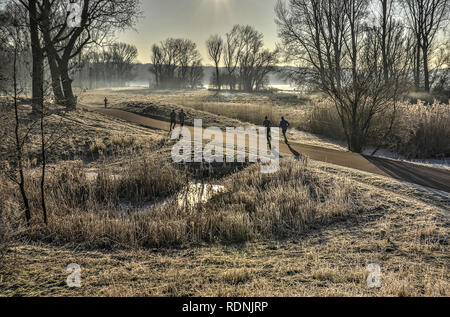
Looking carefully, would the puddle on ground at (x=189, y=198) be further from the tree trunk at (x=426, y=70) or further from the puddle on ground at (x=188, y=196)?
the tree trunk at (x=426, y=70)

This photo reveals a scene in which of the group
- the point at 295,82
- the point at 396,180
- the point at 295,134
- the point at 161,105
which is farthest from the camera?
the point at 161,105

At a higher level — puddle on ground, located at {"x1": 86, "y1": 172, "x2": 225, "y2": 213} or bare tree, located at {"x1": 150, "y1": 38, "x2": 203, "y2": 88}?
bare tree, located at {"x1": 150, "y1": 38, "x2": 203, "y2": 88}

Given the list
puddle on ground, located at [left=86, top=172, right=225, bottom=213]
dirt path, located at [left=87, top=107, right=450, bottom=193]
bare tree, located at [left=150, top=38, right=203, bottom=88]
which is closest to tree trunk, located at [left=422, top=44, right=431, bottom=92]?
dirt path, located at [left=87, top=107, right=450, bottom=193]

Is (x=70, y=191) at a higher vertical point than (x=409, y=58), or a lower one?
lower

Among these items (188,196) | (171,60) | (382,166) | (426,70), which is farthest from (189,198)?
(171,60)

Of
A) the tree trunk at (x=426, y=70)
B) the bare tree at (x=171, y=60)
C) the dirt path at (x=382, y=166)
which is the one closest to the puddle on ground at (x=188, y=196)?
the dirt path at (x=382, y=166)

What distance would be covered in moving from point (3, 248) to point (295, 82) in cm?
2284

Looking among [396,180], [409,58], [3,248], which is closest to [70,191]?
[3,248]

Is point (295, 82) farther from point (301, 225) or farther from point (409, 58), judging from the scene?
point (301, 225)

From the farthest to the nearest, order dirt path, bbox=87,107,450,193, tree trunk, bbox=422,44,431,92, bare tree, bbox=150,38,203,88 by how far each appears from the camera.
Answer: bare tree, bbox=150,38,203,88
tree trunk, bbox=422,44,431,92
dirt path, bbox=87,107,450,193

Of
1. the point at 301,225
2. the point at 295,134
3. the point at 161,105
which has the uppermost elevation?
the point at 161,105

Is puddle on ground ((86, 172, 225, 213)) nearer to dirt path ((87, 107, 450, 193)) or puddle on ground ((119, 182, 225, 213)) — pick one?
puddle on ground ((119, 182, 225, 213))

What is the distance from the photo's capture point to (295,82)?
81.1 feet

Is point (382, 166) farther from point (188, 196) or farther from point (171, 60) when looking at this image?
point (171, 60)
